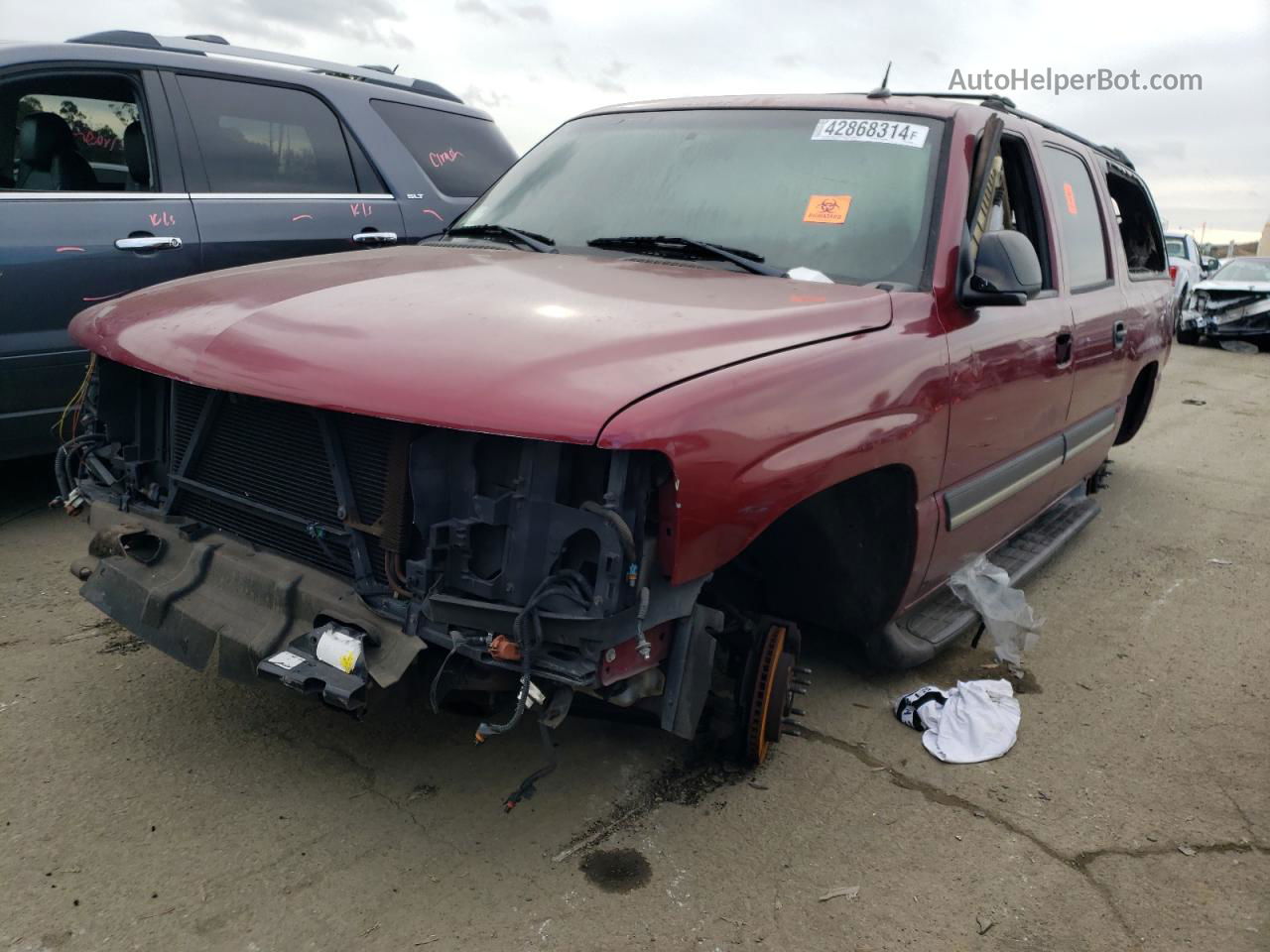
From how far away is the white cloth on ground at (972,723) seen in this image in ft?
10.1

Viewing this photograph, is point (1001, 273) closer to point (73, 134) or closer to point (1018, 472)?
point (1018, 472)

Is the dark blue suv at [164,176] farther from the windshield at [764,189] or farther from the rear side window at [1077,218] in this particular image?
the rear side window at [1077,218]

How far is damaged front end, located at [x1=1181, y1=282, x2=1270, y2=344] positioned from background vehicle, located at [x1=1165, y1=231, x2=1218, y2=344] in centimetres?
29

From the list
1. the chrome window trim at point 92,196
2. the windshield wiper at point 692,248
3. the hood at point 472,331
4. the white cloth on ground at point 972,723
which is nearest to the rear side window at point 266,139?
the chrome window trim at point 92,196

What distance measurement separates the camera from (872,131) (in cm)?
328

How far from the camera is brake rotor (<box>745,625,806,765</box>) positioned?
9.04 feet

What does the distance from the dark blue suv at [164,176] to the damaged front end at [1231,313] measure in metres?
13.0

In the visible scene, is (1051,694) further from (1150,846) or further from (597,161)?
(597,161)

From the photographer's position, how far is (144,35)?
475 cm

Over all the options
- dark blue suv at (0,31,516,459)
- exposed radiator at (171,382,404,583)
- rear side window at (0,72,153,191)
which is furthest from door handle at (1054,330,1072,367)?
rear side window at (0,72,153,191)

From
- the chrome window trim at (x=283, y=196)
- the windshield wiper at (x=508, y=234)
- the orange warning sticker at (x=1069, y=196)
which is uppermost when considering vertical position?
the orange warning sticker at (x=1069, y=196)

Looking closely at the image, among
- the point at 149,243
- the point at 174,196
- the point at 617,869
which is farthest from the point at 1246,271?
the point at 617,869

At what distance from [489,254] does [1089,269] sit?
2.53m

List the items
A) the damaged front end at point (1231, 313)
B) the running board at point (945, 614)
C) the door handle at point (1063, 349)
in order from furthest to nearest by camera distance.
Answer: the damaged front end at point (1231, 313), the door handle at point (1063, 349), the running board at point (945, 614)
